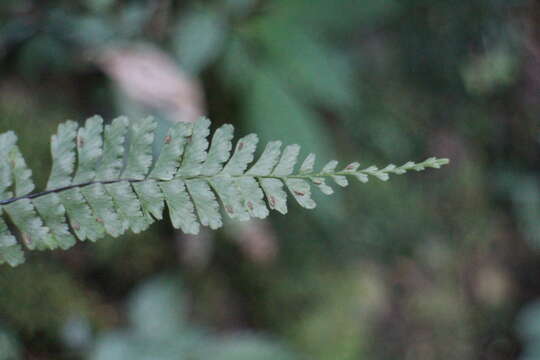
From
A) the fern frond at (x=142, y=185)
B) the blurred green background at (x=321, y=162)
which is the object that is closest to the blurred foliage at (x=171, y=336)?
the blurred green background at (x=321, y=162)

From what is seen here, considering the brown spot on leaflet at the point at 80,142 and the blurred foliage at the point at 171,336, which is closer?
the brown spot on leaflet at the point at 80,142

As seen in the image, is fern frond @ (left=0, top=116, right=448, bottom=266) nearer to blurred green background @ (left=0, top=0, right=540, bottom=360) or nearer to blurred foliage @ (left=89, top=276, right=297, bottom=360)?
blurred green background @ (left=0, top=0, right=540, bottom=360)

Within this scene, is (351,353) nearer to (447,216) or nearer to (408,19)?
(447,216)

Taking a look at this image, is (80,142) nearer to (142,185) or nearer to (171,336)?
(142,185)

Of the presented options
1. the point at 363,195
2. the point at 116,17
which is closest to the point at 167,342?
the point at 116,17

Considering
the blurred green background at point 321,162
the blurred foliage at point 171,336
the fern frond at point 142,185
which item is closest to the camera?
the fern frond at point 142,185

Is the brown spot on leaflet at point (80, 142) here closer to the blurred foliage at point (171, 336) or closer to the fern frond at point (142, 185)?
the fern frond at point (142, 185)
